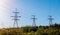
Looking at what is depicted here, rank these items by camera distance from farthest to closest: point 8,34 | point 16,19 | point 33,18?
point 33,18 < point 16,19 < point 8,34

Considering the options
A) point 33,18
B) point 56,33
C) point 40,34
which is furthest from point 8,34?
point 33,18

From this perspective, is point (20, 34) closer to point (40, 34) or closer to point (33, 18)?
point (40, 34)

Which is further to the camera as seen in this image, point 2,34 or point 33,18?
point 33,18

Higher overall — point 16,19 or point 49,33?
point 16,19

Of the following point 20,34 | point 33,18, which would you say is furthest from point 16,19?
point 20,34

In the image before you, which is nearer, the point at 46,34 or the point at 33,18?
the point at 46,34

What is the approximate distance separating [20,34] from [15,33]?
0.78m

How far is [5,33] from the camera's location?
26766 mm

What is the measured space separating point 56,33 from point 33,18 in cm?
3849

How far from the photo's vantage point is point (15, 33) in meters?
27.0

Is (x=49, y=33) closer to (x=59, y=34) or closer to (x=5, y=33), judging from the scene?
(x=59, y=34)

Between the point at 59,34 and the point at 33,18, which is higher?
the point at 33,18

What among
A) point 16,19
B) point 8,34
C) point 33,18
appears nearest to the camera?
point 8,34

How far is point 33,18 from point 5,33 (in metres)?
39.9
